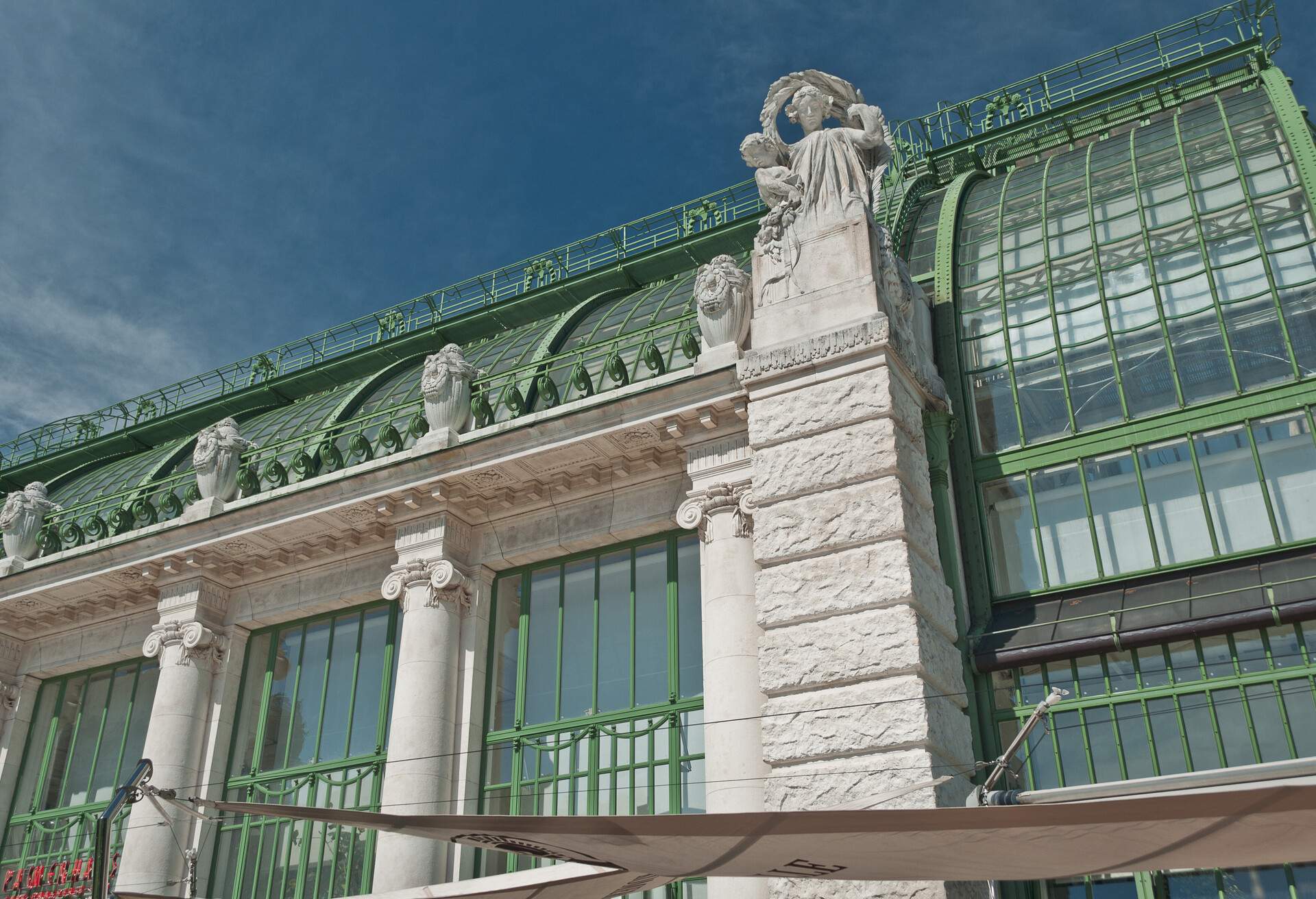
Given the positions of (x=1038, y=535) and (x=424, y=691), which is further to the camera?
(x=424, y=691)

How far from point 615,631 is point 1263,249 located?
12.2 m

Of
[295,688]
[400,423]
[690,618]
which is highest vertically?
[400,423]

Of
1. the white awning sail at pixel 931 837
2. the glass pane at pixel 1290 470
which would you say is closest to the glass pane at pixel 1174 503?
the glass pane at pixel 1290 470

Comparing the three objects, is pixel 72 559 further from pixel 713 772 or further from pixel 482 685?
pixel 713 772

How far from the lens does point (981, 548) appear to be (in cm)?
1994

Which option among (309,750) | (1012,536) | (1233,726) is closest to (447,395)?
(309,750)

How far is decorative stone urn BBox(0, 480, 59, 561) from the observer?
28.2 m

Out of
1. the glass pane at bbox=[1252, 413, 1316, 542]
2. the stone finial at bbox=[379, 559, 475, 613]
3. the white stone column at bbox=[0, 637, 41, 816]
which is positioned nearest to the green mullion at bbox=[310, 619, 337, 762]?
the stone finial at bbox=[379, 559, 475, 613]

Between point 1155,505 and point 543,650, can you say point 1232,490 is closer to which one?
point 1155,505

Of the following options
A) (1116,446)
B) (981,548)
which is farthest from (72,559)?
(1116,446)

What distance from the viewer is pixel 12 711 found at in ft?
91.5

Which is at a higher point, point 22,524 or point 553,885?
point 22,524

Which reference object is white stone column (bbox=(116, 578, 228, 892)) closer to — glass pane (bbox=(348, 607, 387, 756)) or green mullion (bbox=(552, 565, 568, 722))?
glass pane (bbox=(348, 607, 387, 756))

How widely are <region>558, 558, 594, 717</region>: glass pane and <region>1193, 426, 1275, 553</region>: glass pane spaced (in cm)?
1008
